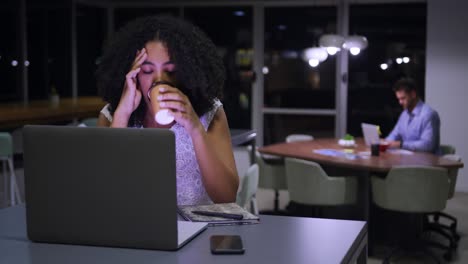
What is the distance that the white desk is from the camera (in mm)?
1502

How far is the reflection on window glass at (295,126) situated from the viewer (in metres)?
8.27

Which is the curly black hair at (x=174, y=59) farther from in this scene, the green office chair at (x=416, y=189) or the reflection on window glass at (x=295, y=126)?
the reflection on window glass at (x=295, y=126)

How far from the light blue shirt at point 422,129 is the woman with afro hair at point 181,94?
413 centimetres

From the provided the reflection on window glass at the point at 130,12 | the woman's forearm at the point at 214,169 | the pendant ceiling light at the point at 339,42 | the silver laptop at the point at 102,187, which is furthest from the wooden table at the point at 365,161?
the silver laptop at the point at 102,187

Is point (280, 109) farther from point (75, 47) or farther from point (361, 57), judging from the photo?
point (75, 47)

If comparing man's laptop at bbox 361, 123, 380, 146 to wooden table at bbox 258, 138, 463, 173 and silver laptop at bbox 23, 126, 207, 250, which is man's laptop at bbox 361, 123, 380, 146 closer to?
wooden table at bbox 258, 138, 463, 173

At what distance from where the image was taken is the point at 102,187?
157 cm

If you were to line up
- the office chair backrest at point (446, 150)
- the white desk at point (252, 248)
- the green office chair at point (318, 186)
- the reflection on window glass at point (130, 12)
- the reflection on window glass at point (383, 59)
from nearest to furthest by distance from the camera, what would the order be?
1. the white desk at point (252, 248)
2. the green office chair at point (318, 186)
3. the office chair backrest at point (446, 150)
4. the reflection on window glass at point (383, 59)
5. the reflection on window glass at point (130, 12)

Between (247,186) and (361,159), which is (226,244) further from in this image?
(361,159)

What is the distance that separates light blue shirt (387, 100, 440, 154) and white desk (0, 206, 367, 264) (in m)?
4.20

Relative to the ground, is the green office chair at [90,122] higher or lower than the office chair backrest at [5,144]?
higher

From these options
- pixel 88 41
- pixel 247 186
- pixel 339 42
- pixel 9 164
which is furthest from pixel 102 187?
pixel 88 41

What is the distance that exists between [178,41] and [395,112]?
6.46 metres

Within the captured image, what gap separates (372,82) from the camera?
26.5 feet
